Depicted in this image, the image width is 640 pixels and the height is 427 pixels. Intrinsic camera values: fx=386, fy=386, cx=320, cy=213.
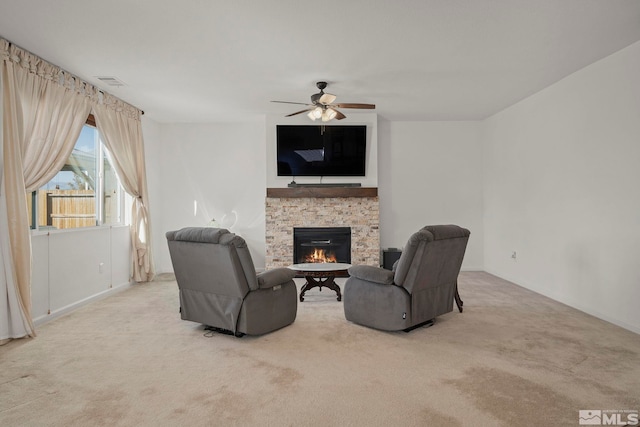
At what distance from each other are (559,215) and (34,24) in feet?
19.5

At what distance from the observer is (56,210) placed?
14.5ft

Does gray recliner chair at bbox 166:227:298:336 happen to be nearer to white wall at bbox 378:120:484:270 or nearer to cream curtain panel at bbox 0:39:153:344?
cream curtain panel at bbox 0:39:153:344

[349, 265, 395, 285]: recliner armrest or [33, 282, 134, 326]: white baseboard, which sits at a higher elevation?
[349, 265, 395, 285]: recliner armrest

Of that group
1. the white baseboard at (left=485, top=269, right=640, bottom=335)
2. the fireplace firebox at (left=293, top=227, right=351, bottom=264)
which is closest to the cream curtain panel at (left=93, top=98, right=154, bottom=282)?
the fireplace firebox at (left=293, top=227, right=351, bottom=264)

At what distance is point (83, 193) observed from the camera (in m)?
4.96

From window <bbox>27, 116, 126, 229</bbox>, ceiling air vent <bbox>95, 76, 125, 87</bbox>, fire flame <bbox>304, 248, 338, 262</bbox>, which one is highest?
ceiling air vent <bbox>95, 76, 125, 87</bbox>

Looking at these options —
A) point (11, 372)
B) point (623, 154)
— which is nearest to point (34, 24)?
point (11, 372)

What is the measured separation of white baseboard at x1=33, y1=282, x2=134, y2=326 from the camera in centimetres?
403

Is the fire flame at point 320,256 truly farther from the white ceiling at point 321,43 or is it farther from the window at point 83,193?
the window at point 83,193

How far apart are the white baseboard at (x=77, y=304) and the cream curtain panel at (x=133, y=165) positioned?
0.38 meters

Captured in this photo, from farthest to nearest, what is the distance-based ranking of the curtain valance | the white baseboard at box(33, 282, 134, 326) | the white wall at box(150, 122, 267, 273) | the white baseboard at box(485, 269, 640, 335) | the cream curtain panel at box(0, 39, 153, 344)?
the white wall at box(150, 122, 267, 273) → the white baseboard at box(33, 282, 134, 326) → the white baseboard at box(485, 269, 640, 335) → the curtain valance → the cream curtain panel at box(0, 39, 153, 344)

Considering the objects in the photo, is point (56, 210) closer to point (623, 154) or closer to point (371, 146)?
point (371, 146)

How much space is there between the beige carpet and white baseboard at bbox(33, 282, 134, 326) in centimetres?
15

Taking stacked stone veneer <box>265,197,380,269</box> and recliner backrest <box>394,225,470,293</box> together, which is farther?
stacked stone veneer <box>265,197,380,269</box>
